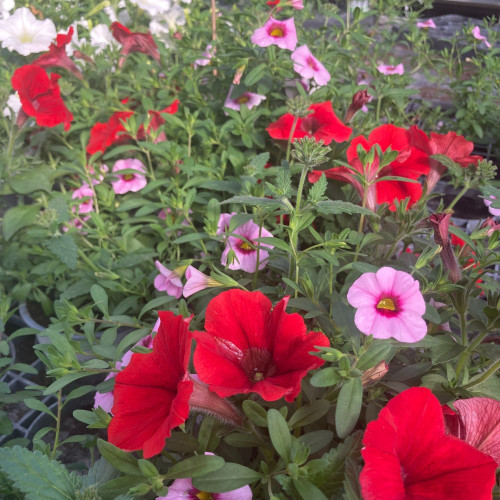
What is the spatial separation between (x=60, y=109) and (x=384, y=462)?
1254mm

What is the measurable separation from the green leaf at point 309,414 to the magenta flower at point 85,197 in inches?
36.3

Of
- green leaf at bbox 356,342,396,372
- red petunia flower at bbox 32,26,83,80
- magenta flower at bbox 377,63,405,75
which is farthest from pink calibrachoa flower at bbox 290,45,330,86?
green leaf at bbox 356,342,396,372

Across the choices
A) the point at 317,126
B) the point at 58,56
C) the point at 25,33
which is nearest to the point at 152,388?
the point at 317,126

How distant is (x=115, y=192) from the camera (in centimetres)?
138

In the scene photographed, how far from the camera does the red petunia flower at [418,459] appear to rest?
0.44 m

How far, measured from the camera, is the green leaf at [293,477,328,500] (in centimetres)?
51

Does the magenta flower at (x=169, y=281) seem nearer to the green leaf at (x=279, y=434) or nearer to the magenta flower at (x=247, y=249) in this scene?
the magenta flower at (x=247, y=249)

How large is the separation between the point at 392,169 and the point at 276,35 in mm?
495

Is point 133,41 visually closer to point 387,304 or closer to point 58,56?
point 58,56

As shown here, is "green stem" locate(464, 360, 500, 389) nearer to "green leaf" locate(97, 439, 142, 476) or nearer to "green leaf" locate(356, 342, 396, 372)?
"green leaf" locate(356, 342, 396, 372)

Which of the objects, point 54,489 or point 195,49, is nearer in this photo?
point 54,489

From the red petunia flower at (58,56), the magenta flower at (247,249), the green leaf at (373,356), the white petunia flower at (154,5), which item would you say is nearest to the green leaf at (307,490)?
the green leaf at (373,356)

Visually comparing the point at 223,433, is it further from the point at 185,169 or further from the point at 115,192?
the point at 115,192

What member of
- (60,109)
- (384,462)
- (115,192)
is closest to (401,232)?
(384,462)
